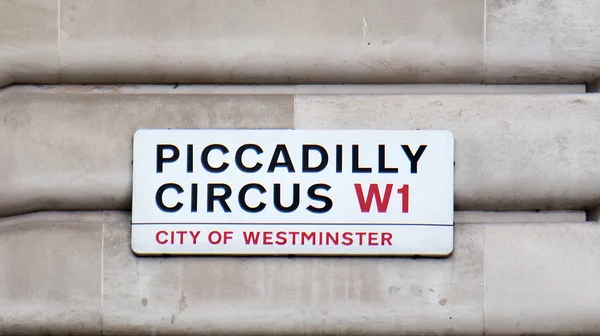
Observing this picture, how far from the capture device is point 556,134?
403cm

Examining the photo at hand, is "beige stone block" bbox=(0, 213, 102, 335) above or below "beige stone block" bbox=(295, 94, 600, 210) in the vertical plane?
below

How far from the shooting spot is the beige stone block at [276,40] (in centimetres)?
406

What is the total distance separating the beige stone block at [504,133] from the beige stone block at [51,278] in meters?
1.21

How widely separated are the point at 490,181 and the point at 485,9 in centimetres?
84

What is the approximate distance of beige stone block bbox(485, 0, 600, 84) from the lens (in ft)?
13.3

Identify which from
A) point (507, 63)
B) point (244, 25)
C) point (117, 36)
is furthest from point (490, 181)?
point (117, 36)

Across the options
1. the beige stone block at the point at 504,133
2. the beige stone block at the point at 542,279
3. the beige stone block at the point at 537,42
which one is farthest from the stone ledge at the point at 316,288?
the beige stone block at the point at 537,42

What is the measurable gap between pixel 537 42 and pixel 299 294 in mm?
1685

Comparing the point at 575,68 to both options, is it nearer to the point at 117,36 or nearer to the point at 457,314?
the point at 457,314

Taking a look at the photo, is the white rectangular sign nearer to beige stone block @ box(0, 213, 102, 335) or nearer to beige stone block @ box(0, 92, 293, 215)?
beige stone block @ box(0, 92, 293, 215)

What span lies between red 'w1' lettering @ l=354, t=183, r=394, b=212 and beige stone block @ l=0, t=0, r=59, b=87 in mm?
1606

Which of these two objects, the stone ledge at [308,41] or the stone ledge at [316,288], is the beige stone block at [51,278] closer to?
the stone ledge at [316,288]

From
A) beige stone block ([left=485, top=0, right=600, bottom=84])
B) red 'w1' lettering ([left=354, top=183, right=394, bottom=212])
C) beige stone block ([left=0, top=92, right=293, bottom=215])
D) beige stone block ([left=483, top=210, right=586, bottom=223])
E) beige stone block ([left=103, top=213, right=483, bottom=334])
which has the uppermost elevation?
beige stone block ([left=485, top=0, right=600, bottom=84])

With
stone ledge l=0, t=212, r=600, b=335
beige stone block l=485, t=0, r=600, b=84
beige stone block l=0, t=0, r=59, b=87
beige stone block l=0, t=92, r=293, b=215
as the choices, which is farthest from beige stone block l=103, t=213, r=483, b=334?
beige stone block l=0, t=0, r=59, b=87
